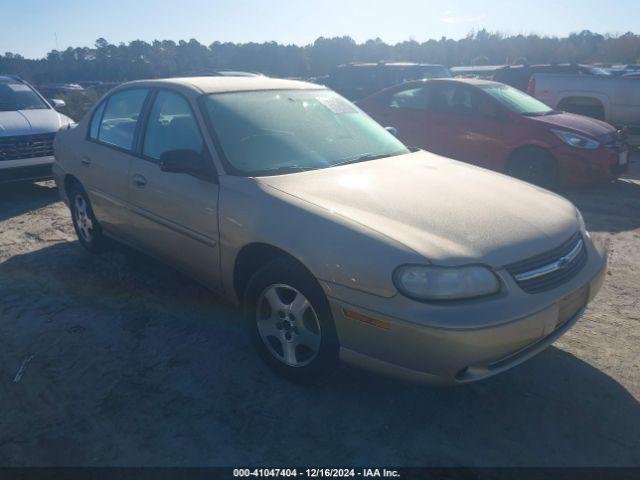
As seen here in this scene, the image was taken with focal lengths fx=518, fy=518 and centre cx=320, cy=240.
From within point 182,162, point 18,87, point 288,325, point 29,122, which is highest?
point 18,87

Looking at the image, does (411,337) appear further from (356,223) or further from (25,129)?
(25,129)

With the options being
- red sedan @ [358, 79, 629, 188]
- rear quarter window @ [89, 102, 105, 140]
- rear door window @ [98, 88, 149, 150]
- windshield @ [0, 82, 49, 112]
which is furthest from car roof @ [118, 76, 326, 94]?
windshield @ [0, 82, 49, 112]

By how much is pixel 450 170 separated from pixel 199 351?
2095 millimetres

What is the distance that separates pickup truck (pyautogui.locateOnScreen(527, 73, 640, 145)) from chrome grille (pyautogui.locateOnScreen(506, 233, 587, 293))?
8724 mm

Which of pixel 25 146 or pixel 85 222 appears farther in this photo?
pixel 25 146

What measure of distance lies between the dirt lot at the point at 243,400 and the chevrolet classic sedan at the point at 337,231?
1.09 ft

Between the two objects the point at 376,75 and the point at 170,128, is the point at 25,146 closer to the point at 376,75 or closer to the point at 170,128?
the point at 170,128

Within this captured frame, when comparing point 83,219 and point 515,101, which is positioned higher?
point 515,101

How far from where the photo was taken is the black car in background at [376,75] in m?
12.7

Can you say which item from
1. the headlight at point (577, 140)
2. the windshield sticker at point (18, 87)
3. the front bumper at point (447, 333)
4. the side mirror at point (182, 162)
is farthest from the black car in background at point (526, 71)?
the front bumper at point (447, 333)

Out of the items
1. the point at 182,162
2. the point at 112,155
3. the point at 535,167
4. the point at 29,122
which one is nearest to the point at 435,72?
the point at 535,167

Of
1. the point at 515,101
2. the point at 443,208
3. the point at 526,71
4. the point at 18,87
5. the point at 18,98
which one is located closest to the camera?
the point at 443,208

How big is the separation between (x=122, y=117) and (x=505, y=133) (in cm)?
514

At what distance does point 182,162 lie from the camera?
3152 mm
